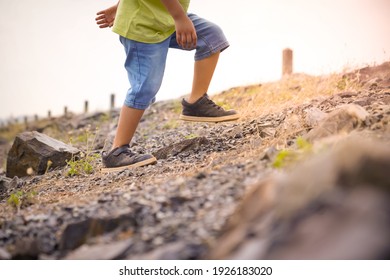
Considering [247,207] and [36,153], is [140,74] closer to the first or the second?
[247,207]

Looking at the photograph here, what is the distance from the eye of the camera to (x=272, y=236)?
1.36 m

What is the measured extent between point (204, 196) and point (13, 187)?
2678 mm

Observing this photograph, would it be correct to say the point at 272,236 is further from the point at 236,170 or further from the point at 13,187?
the point at 13,187

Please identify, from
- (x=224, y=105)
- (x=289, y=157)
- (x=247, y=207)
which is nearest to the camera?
(x=247, y=207)

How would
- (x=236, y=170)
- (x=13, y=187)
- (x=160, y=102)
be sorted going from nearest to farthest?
(x=236, y=170) → (x=13, y=187) → (x=160, y=102)

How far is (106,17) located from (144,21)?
58 centimetres

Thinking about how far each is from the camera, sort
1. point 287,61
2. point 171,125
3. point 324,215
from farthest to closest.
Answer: point 287,61, point 171,125, point 324,215

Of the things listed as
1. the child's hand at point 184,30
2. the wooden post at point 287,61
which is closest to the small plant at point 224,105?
the wooden post at point 287,61

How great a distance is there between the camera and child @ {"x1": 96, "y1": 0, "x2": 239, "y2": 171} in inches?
116

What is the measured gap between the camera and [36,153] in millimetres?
4512

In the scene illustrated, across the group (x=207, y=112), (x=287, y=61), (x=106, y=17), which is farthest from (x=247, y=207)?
(x=287, y=61)

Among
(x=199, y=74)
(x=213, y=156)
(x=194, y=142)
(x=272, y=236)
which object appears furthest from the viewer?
(x=194, y=142)

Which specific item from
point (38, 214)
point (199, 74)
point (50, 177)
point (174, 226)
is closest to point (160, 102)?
point (50, 177)

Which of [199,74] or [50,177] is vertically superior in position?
[199,74]
